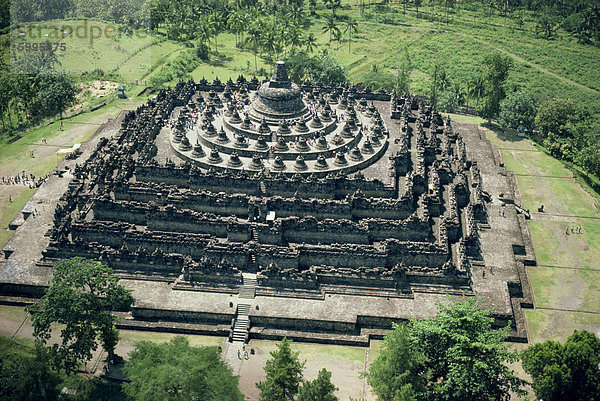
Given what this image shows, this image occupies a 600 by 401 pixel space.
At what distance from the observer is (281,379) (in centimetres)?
4544

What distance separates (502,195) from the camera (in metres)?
76.2

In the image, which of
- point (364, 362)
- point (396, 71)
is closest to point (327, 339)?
point (364, 362)

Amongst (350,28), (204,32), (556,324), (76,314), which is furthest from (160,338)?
(350,28)

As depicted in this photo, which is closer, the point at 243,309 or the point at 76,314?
the point at 76,314

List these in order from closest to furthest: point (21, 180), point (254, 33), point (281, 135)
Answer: point (281, 135)
point (21, 180)
point (254, 33)

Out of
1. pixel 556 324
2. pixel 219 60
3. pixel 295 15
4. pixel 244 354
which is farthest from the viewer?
pixel 295 15

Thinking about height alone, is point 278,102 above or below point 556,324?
above

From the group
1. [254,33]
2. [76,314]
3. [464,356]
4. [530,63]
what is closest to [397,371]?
[464,356]

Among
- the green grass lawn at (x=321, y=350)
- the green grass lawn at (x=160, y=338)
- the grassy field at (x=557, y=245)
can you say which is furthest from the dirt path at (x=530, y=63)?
the green grass lawn at (x=160, y=338)

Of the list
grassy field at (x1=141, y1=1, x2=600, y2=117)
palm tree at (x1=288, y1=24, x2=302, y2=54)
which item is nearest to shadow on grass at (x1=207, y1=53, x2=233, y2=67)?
grassy field at (x1=141, y1=1, x2=600, y2=117)

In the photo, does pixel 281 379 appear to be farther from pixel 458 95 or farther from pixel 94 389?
pixel 458 95

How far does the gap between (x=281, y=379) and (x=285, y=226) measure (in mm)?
20057

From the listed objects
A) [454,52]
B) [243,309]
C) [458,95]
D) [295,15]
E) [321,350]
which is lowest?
[321,350]

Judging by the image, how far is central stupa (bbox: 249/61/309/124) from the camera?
78.7m
